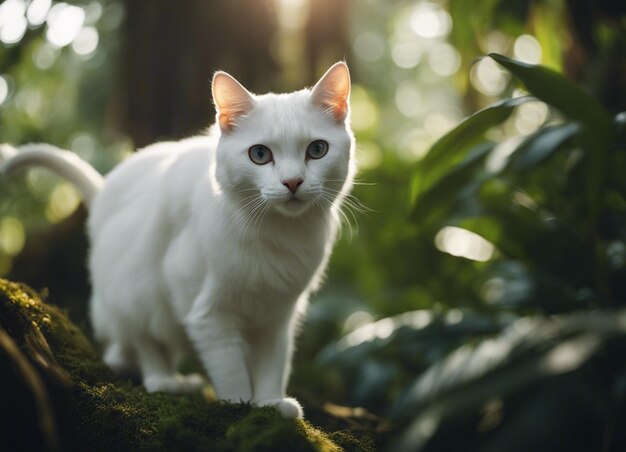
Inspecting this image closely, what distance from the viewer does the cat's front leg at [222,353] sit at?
1859 millimetres

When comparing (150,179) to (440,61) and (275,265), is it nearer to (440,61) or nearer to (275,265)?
(275,265)

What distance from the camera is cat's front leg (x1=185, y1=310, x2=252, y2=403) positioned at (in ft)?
6.10

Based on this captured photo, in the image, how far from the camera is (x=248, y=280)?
183 centimetres

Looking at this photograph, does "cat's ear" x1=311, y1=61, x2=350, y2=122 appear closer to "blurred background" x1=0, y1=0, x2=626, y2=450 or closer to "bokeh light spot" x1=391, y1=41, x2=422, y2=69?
"blurred background" x1=0, y1=0, x2=626, y2=450

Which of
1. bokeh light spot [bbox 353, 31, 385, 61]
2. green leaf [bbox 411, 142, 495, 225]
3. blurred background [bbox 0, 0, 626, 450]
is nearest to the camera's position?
Result: blurred background [bbox 0, 0, 626, 450]

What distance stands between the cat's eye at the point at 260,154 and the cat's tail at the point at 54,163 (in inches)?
38.1

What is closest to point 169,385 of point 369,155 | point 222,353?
point 222,353

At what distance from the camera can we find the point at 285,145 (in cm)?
176

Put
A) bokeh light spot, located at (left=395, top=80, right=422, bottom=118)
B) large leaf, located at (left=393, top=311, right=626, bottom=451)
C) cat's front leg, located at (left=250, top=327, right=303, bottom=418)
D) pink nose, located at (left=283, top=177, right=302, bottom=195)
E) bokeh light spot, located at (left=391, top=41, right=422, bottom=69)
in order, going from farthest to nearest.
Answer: bokeh light spot, located at (left=395, top=80, right=422, bottom=118), bokeh light spot, located at (left=391, top=41, right=422, bottom=69), cat's front leg, located at (left=250, top=327, right=303, bottom=418), pink nose, located at (left=283, top=177, right=302, bottom=195), large leaf, located at (left=393, top=311, right=626, bottom=451)

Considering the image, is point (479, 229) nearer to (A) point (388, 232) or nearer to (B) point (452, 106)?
(A) point (388, 232)

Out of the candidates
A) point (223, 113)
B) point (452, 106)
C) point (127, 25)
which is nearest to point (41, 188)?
point (127, 25)

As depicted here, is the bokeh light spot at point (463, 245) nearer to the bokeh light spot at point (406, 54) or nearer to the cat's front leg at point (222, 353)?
the cat's front leg at point (222, 353)

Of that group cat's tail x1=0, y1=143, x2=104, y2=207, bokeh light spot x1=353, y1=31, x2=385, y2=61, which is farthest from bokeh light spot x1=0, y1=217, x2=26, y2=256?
bokeh light spot x1=353, y1=31, x2=385, y2=61

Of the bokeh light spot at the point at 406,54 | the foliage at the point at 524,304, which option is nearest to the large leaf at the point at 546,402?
the foliage at the point at 524,304
